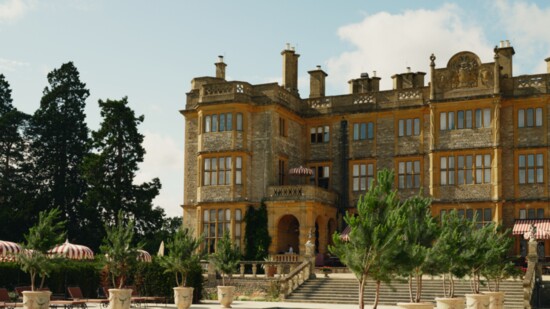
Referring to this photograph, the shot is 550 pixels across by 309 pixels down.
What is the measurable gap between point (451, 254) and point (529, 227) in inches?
579

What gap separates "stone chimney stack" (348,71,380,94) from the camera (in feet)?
161

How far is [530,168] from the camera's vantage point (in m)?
40.9

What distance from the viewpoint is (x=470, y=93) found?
41.7 m

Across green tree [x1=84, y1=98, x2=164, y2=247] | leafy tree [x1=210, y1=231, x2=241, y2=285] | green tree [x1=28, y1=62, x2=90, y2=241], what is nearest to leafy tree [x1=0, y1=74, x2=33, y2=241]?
green tree [x1=28, y1=62, x2=90, y2=241]

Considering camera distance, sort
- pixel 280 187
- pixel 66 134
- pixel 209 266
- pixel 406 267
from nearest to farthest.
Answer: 1. pixel 406 267
2. pixel 209 266
3. pixel 280 187
4. pixel 66 134

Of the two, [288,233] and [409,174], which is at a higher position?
[409,174]

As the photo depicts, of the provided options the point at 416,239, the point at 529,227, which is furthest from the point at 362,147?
the point at 416,239

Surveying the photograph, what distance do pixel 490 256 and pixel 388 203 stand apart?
26.9ft

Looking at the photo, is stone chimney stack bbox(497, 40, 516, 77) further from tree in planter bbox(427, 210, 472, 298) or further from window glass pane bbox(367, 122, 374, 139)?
tree in planter bbox(427, 210, 472, 298)

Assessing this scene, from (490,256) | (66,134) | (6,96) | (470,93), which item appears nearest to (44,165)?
(66,134)

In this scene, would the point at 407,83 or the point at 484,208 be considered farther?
the point at 407,83

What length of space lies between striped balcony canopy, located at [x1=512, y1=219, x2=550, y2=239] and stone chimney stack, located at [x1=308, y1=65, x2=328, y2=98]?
15.2 meters

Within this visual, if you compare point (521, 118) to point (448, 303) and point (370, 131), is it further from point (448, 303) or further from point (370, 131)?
point (448, 303)

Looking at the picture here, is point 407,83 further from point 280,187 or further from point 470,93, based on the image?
point 280,187
